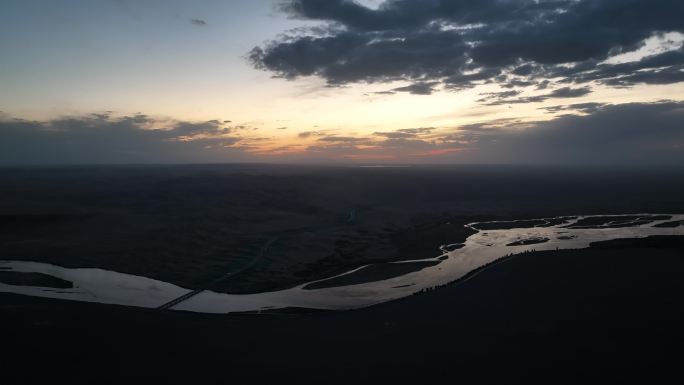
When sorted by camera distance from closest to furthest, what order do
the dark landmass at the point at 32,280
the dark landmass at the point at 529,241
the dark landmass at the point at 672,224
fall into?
the dark landmass at the point at 32,280 → the dark landmass at the point at 529,241 → the dark landmass at the point at 672,224

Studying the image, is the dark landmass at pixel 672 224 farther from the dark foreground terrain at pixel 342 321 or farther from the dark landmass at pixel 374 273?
the dark landmass at pixel 374 273

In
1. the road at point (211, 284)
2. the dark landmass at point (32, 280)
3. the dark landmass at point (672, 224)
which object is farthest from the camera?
the dark landmass at point (672, 224)

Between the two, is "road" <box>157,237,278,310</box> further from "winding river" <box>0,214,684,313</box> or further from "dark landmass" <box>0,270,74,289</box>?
"dark landmass" <box>0,270,74,289</box>

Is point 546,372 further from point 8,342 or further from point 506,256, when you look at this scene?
point 8,342

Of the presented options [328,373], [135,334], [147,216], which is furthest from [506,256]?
[147,216]

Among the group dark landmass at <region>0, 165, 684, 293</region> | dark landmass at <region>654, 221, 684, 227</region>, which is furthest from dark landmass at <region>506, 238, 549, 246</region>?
dark landmass at <region>654, 221, 684, 227</region>

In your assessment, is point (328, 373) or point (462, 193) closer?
point (328, 373)

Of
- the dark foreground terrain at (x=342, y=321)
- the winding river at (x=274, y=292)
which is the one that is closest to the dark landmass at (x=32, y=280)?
the dark foreground terrain at (x=342, y=321)

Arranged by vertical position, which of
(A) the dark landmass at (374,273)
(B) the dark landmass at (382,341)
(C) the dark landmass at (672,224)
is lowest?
(B) the dark landmass at (382,341)
